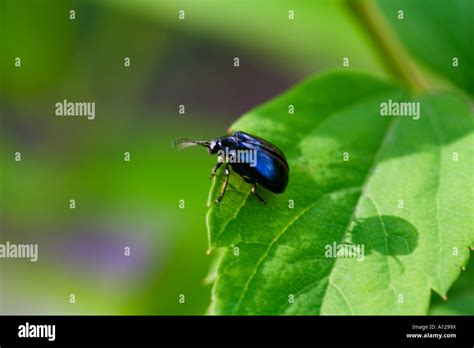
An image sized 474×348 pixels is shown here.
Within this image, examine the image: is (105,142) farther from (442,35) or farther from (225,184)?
(442,35)

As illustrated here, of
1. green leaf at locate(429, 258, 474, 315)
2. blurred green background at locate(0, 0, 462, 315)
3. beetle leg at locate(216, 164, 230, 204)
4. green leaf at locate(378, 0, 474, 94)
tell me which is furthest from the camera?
blurred green background at locate(0, 0, 462, 315)

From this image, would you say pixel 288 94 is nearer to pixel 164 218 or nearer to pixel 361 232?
pixel 361 232
